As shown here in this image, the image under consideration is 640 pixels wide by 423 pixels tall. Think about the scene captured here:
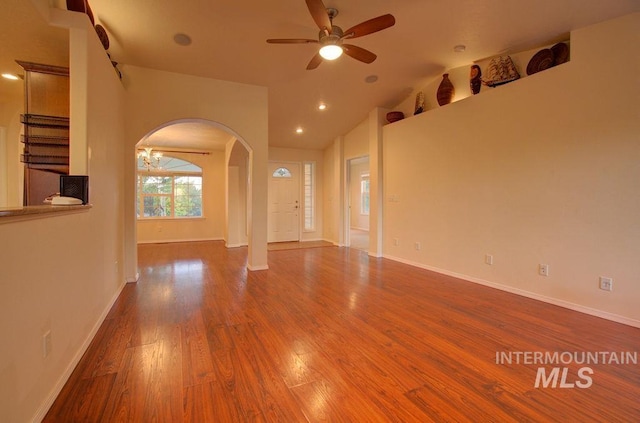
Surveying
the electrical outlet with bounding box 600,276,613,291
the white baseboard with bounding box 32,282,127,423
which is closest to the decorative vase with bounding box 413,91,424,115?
the electrical outlet with bounding box 600,276,613,291

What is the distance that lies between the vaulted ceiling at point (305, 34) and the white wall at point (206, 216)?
3.73 metres

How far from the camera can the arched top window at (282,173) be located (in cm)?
754

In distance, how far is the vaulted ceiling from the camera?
2.81 metres

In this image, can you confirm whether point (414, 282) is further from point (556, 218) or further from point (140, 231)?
point (140, 231)

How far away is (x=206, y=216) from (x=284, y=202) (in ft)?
7.46

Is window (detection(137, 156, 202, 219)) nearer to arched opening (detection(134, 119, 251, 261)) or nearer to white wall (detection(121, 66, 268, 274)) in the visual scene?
arched opening (detection(134, 119, 251, 261))

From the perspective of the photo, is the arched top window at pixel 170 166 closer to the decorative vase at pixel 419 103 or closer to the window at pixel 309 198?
the window at pixel 309 198

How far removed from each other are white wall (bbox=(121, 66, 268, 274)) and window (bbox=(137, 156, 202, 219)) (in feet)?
12.5

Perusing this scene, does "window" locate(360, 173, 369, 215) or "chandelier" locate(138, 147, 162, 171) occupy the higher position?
"chandelier" locate(138, 147, 162, 171)

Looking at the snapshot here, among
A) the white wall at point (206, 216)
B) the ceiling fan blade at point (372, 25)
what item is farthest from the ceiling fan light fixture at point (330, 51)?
the white wall at point (206, 216)

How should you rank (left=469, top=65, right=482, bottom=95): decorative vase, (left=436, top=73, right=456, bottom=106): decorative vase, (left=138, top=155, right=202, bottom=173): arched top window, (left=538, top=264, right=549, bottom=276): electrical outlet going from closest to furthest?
(left=538, top=264, right=549, bottom=276): electrical outlet < (left=469, top=65, right=482, bottom=95): decorative vase < (left=436, top=73, right=456, bottom=106): decorative vase < (left=138, top=155, right=202, bottom=173): arched top window

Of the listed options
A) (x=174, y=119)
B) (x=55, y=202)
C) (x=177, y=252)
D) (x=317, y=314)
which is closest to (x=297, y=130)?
(x=174, y=119)

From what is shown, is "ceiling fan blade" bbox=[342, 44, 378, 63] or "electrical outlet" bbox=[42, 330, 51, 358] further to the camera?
"ceiling fan blade" bbox=[342, 44, 378, 63]

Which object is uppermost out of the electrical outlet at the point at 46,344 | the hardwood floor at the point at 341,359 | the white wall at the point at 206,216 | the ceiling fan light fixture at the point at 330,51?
the ceiling fan light fixture at the point at 330,51
